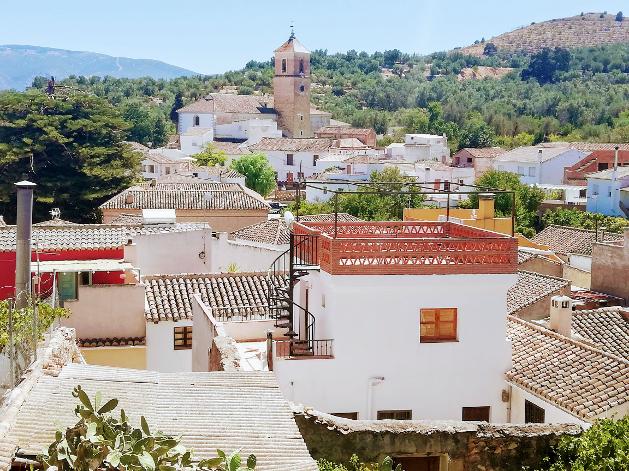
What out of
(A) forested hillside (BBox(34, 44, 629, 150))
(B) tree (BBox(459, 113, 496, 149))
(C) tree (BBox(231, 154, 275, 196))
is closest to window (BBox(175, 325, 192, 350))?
(C) tree (BBox(231, 154, 275, 196))

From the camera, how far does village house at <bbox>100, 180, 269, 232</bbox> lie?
44781mm

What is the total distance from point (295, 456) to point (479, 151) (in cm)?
8406

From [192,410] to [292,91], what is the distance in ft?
363

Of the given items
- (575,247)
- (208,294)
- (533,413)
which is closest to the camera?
(533,413)

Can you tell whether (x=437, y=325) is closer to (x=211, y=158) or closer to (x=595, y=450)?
(x=595, y=450)

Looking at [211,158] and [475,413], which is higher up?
[211,158]

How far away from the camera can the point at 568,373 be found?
14.6 metres

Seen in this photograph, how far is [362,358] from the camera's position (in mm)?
14250

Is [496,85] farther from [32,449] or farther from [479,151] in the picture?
[32,449]

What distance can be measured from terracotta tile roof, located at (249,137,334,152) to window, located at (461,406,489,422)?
253 ft

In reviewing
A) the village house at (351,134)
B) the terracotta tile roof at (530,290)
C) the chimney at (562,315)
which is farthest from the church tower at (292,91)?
the chimney at (562,315)

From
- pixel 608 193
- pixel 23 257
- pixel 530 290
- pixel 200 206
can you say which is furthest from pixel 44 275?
pixel 608 193

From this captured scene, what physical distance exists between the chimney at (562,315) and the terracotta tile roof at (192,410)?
9576 mm

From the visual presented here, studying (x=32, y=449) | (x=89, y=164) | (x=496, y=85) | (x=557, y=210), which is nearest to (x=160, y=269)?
(x=32, y=449)
